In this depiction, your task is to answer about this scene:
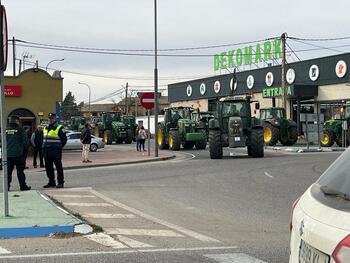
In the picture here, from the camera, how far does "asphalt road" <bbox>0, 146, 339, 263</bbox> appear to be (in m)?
6.59

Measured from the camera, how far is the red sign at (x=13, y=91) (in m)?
29.5

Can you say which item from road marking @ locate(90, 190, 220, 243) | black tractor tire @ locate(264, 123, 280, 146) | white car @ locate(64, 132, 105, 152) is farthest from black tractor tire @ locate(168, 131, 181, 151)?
→ road marking @ locate(90, 190, 220, 243)

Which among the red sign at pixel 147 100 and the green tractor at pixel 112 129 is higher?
the red sign at pixel 147 100

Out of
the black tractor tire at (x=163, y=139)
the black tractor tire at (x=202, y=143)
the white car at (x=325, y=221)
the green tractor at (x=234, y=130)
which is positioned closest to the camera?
the white car at (x=325, y=221)

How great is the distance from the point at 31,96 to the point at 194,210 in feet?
72.7

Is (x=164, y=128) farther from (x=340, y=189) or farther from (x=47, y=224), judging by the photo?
(x=340, y=189)

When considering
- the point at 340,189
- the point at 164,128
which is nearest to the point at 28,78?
the point at 164,128

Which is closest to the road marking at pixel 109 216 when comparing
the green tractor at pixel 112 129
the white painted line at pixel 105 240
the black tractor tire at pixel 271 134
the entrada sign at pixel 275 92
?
the white painted line at pixel 105 240

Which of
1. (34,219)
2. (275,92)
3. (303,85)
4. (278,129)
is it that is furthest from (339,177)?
(275,92)

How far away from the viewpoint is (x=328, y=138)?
101 feet

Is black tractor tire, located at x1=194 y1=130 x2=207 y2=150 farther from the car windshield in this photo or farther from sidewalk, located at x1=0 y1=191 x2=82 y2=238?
the car windshield

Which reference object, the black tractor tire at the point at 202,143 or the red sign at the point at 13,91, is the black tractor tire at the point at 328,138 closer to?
the black tractor tire at the point at 202,143

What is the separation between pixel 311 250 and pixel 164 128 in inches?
1175

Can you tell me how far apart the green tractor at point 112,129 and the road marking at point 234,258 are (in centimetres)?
4007
